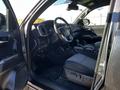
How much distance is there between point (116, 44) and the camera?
1.54 metres

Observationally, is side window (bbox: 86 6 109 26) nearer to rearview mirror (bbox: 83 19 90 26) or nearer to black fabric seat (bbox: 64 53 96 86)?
rearview mirror (bbox: 83 19 90 26)

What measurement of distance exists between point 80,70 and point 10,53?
723 millimetres

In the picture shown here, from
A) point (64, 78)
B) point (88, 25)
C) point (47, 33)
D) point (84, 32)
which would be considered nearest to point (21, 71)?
point (64, 78)

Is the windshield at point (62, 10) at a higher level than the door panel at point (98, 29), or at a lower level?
higher

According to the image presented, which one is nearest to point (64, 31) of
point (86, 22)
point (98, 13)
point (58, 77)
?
point (58, 77)

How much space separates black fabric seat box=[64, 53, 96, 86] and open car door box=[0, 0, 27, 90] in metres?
0.46

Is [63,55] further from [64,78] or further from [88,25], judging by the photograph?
[88,25]

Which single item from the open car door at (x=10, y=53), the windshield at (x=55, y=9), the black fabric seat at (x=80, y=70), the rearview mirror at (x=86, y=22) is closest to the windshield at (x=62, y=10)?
the windshield at (x=55, y=9)

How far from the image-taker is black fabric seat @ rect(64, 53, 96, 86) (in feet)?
7.05

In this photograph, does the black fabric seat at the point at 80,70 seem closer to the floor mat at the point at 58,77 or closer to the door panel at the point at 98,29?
the floor mat at the point at 58,77

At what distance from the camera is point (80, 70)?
218cm

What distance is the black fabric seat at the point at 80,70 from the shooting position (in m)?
2.15

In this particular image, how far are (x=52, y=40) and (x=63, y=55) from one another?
0.80 feet

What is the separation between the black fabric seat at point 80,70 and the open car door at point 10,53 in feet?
1.50
